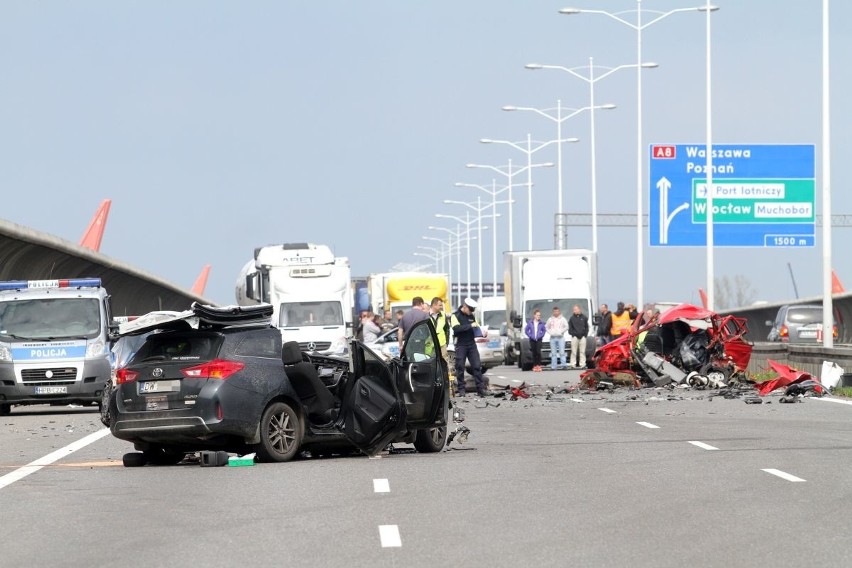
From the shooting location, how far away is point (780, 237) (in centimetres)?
4753

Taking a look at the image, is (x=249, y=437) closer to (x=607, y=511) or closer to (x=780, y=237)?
(x=607, y=511)

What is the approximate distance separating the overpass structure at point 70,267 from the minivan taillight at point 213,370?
18012mm

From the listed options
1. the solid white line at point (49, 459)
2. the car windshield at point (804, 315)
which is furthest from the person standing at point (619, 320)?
the solid white line at point (49, 459)

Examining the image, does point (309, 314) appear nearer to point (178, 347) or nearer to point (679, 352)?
point (679, 352)

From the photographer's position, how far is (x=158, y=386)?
54.1 feet

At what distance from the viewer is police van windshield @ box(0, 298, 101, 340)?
2861 cm

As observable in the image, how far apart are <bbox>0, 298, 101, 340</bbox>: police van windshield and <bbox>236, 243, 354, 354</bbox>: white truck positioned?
13366 millimetres

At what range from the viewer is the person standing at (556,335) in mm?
44969

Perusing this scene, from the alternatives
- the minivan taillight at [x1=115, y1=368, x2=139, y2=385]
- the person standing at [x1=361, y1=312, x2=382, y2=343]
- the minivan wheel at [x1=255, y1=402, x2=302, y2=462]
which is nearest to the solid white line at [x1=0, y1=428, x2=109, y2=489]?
the minivan taillight at [x1=115, y1=368, x2=139, y2=385]

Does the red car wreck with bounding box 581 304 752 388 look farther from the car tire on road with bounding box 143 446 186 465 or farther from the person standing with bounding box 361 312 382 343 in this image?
the car tire on road with bounding box 143 446 186 465

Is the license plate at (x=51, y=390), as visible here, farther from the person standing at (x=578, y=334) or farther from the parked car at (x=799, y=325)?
the parked car at (x=799, y=325)

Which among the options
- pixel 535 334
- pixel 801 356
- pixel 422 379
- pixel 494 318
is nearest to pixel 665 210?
pixel 535 334

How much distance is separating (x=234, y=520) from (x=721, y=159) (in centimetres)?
3736

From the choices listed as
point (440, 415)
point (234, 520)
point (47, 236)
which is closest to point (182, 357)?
point (440, 415)
